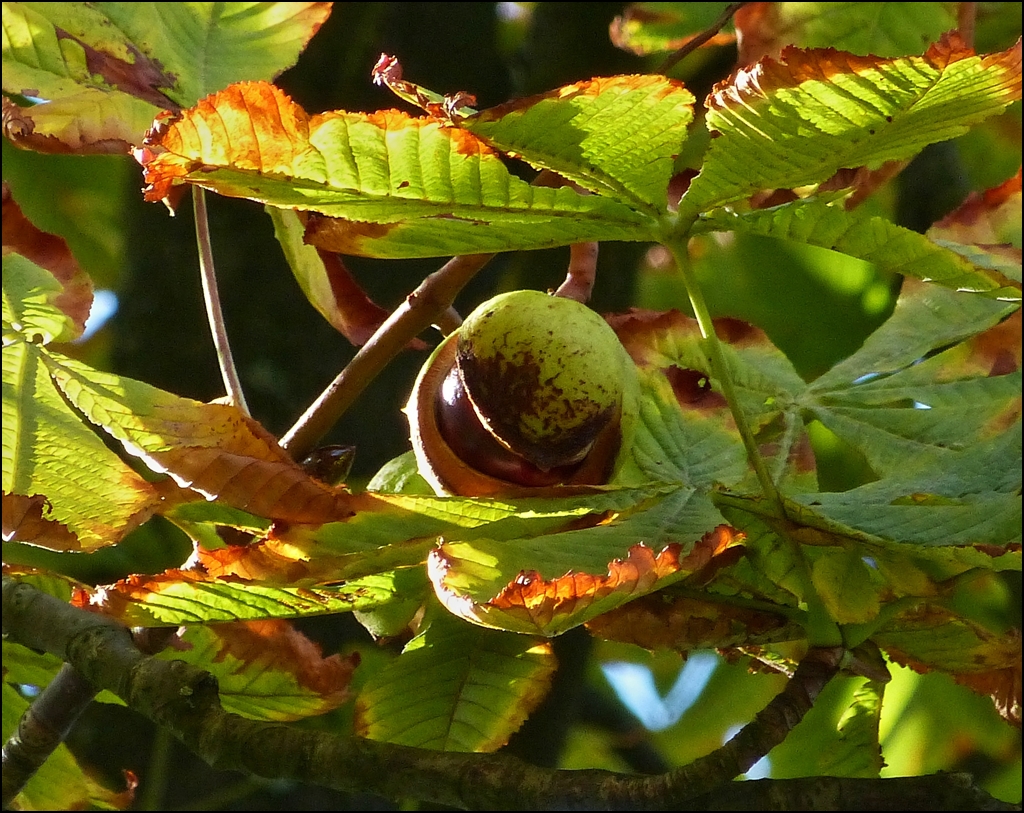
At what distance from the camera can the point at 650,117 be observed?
1.78 ft

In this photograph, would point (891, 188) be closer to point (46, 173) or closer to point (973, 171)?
point (973, 171)

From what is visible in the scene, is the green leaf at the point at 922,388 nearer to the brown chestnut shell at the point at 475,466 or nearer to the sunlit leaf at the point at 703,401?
the sunlit leaf at the point at 703,401

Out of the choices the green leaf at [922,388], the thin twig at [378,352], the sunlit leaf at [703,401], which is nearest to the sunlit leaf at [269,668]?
the thin twig at [378,352]

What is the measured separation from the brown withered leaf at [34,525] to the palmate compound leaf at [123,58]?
0.24 metres

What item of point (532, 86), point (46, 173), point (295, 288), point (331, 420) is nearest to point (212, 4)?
point (331, 420)

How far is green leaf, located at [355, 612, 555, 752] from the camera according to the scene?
687 millimetres

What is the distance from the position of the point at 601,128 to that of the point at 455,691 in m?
0.33

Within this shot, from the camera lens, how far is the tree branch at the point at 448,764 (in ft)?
1.66

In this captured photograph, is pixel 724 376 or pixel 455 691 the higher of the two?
pixel 724 376

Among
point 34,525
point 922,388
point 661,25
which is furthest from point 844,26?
point 34,525

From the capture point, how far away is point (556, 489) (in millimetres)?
600

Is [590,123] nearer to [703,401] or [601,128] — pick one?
[601,128]

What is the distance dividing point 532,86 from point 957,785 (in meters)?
1.36

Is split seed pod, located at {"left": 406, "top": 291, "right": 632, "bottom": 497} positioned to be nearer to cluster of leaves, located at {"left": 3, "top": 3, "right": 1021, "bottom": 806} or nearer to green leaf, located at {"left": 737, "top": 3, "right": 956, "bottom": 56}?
cluster of leaves, located at {"left": 3, "top": 3, "right": 1021, "bottom": 806}
